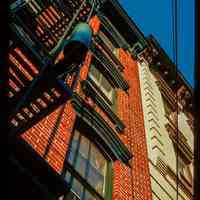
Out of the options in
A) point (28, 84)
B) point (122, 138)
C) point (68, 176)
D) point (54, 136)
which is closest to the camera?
point (28, 84)

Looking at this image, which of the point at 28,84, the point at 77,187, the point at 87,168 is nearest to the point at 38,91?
the point at 28,84

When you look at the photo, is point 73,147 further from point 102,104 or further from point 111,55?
point 111,55

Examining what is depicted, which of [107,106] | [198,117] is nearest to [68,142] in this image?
[107,106]

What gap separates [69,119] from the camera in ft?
32.7

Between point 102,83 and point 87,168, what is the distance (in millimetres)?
4960

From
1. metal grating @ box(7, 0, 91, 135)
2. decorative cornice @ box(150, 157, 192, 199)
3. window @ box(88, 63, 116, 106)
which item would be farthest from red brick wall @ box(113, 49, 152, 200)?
metal grating @ box(7, 0, 91, 135)

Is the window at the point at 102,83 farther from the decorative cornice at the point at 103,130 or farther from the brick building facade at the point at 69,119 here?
the decorative cornice at the point at 103,130

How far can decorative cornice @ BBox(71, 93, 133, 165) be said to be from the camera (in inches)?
424

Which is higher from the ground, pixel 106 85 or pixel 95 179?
pixel 95 179

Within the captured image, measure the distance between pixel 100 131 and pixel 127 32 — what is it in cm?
1044

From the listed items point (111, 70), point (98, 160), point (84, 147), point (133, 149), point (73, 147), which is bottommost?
point (133, 149)

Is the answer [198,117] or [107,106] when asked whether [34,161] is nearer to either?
[198,117]

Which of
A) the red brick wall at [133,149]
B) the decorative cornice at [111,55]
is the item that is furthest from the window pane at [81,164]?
the decorative cornice at [111,55]

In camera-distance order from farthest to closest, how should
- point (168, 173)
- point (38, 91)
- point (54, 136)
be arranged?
point (168, 173) → point (54, 136) → point (38, 91)
